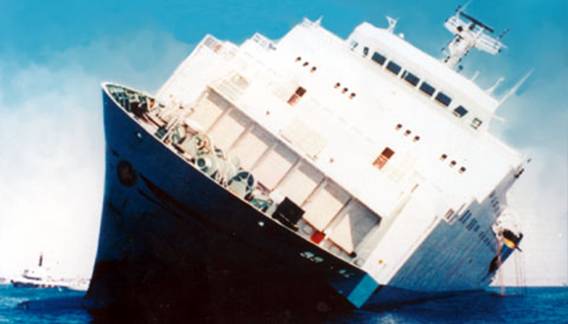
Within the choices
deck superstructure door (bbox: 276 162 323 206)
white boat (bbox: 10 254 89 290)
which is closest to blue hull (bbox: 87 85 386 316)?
deck superstructure door (bbox: 276 162 323 206)

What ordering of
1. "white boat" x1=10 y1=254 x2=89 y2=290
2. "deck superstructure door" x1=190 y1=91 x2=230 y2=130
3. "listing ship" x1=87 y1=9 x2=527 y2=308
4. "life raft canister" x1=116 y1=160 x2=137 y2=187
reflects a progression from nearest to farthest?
"listing ship" x1=87 y1=9 x2=527 y2=308
"life raft canister" x1=116 y1=160 x2=137 y2=187
"deck superstructure door" x1=190 y1=91 x2=230 y2=130
"white boat" x1=10 y1=254 x2=89 y2=290

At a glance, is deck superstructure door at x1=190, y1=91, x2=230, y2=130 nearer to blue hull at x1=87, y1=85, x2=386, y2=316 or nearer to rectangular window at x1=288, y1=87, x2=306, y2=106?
rectangular window at x1=288, y1=87, x2=306, y2=106

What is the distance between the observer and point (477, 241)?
827 inches

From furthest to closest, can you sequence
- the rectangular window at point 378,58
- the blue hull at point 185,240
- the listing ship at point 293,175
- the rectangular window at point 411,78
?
the rectangular window at point 378,58 < the rectangular window at point 411,78 < the listing ship at point 293,175 < the blue hull at point 185,240

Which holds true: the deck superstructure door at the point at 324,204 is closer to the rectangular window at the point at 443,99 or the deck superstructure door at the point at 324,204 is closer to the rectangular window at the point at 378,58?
the rectangular window at the point at 443,99

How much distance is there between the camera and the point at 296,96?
15125 mm

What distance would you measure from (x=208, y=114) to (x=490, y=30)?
54.9ft

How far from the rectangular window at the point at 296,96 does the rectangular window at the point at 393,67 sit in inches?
207

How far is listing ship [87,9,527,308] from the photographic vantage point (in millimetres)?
11484

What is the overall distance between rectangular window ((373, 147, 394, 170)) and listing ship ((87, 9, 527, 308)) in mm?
61

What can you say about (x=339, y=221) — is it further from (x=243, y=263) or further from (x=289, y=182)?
(x=243, y=263)

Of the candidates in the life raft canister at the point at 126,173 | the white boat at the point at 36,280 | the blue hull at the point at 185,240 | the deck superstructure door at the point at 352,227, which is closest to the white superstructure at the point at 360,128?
the deck superstructure door at the point at 352,227

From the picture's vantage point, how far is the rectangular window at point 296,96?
14979mm

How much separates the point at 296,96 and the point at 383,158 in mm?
3314
